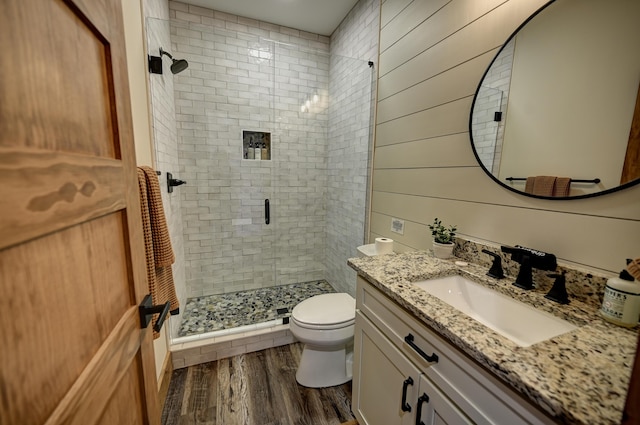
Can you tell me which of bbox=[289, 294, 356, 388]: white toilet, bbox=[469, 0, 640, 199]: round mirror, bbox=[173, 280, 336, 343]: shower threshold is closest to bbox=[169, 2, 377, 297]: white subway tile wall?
bbox=[173, 280, 336, 343]: shower threshold

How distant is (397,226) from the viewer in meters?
1.77

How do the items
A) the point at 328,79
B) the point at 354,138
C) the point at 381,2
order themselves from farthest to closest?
the point at 328,79, the point at 354,138, the point at 381,2

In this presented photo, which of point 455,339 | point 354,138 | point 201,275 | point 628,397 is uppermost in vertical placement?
point 354,138

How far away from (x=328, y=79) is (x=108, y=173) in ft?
8.64

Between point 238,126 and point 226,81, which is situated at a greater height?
point 226,81

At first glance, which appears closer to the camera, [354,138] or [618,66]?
[618,66]

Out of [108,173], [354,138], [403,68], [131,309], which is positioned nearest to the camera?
[108,173]

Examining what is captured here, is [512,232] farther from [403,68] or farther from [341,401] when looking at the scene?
[341,401]

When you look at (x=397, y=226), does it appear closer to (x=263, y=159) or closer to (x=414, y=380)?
(x=414, y=380)

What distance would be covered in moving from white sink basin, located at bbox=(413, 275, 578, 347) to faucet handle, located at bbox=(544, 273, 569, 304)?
75 millimetres

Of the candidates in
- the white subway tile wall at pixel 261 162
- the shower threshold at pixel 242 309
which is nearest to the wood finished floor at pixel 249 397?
the shower threshold at pixel 242 309

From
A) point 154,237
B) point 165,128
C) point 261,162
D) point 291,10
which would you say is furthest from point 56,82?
point 291,10

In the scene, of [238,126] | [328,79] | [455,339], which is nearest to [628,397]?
[455,339]

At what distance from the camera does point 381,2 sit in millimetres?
1835
